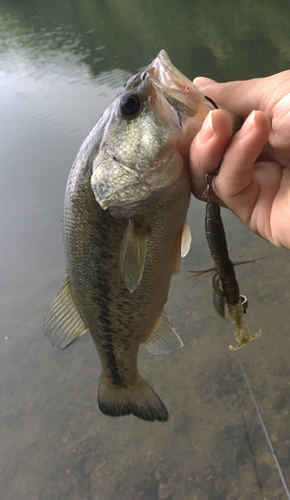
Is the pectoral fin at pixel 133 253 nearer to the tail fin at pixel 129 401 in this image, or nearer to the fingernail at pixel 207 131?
the fingernail at pixel 207 131

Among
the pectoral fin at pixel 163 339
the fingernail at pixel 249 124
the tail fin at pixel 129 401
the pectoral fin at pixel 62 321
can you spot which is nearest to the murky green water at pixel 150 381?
the tail fin at pixel 129 401

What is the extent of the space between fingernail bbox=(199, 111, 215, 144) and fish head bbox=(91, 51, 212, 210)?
91mm

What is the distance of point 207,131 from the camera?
1026 millimetres

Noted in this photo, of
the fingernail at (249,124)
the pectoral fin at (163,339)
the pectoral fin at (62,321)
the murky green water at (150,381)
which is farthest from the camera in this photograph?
the murky green water at (150,381)

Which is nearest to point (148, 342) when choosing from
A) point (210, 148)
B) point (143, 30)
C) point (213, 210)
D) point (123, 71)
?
point (213, 210)

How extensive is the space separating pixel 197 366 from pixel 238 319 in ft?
3.99

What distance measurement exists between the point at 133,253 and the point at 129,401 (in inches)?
38.7

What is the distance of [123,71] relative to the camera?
415 inches

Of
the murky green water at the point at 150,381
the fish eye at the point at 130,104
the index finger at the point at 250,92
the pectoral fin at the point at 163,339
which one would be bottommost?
the murky green water at the point at 150,381

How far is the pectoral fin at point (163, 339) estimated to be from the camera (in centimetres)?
178

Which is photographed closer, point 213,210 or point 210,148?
point 210,148

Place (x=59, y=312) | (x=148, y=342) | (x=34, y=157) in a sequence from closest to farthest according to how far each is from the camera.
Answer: (x=59, y=312) → (x=148, y=342) → (x=34, y=157)

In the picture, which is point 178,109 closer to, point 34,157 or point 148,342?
point 148,342

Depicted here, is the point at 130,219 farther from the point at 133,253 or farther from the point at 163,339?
the point at 163,339
